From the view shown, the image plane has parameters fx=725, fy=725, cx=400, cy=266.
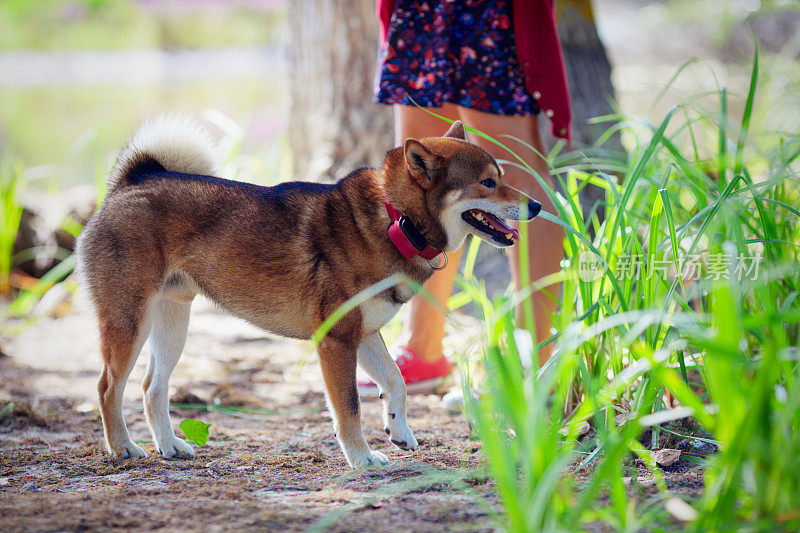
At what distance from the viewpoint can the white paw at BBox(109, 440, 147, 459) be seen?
8.36ft

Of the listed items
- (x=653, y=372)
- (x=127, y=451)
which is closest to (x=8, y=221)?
(x=127, y=451)

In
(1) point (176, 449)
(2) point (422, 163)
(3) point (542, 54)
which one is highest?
(3) point (542, 54)

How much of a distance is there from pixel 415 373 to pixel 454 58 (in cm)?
140

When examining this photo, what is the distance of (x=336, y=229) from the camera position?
2559mm

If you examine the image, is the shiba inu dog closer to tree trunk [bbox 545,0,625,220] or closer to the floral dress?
the floral dress

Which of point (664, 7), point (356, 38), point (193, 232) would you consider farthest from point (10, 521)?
point (664, 7)

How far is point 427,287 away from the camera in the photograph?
320 cm

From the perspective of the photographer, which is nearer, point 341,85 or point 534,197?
point 534,197

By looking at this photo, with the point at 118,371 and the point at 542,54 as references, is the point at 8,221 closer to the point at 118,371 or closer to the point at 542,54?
the point at 118,371

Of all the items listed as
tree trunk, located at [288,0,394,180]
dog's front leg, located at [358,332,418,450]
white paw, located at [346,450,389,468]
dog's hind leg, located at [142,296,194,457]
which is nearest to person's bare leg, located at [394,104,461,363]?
dog's front leg, located at [358,332,418,450]

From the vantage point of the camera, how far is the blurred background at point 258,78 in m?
4.77

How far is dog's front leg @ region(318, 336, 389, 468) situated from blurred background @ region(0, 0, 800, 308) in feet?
4.78

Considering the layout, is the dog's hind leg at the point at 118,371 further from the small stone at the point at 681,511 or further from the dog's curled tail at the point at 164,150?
the small stone at the point at 681,511

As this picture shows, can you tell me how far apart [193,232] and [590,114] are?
2.87m
